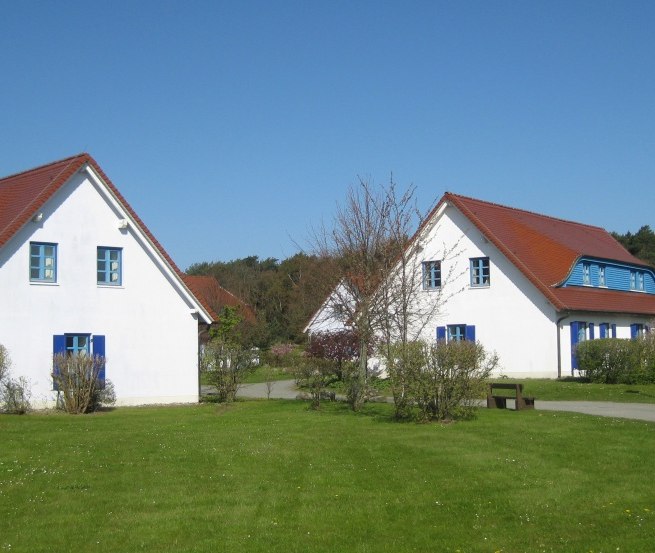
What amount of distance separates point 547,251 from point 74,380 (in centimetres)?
2255

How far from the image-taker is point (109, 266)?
2642 cm

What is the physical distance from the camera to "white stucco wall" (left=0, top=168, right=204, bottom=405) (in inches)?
959

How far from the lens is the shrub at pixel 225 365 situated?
85.0 ft

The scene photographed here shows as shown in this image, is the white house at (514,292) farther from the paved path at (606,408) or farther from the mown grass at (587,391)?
the paved path at (606,408)

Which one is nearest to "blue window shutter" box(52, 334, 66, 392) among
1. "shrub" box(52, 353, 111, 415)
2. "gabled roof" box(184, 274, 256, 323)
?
"shrub" box(52, 353, 111, 415)

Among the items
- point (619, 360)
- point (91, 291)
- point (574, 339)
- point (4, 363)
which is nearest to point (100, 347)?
point (91, 291)

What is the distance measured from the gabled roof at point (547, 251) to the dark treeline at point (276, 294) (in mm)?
7658

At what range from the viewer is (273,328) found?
60031mm

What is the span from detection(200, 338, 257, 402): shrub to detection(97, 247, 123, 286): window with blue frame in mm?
3507

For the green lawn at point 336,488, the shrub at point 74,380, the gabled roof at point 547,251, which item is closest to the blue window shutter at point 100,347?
the shrub at point 74,380

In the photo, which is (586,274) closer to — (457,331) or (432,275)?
(457,331)

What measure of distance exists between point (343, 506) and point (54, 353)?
16.3m

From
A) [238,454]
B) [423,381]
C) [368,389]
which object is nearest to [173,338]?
[368,389]

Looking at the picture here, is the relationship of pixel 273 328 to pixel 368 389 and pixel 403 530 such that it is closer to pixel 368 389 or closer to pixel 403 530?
pixel 368 389
